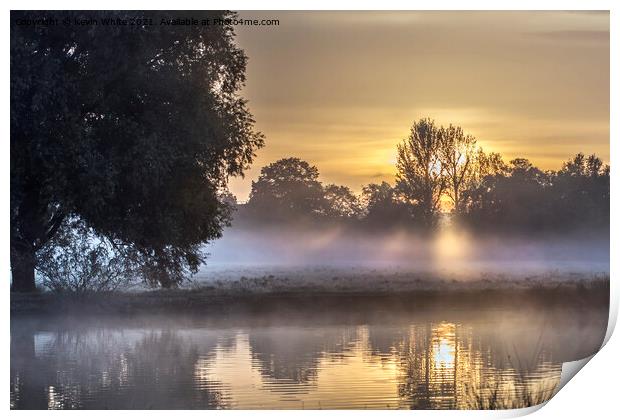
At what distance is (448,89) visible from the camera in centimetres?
1127

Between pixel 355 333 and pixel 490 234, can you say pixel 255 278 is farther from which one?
pixel 490 234

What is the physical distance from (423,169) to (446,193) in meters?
0.34

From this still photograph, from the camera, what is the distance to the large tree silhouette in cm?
1150

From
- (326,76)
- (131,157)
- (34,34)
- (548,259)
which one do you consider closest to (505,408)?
(548,259)

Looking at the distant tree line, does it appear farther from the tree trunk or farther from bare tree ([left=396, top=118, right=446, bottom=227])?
the tree trunk

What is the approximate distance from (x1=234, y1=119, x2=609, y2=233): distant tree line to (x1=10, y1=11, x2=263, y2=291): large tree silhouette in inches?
19.8

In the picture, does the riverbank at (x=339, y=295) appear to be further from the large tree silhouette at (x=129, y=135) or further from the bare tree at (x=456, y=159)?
the bare tree at (x=456, y=159)

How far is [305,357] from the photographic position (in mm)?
11234

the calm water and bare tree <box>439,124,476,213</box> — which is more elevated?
bare tree <box>439,124,476,213</box>

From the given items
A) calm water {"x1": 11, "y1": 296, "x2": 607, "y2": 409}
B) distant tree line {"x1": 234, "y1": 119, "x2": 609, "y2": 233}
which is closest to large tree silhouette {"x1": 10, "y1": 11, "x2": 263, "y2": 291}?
distant tree line {"x1": 234, "y1": 119, "x2": 609, "y2": 233}
